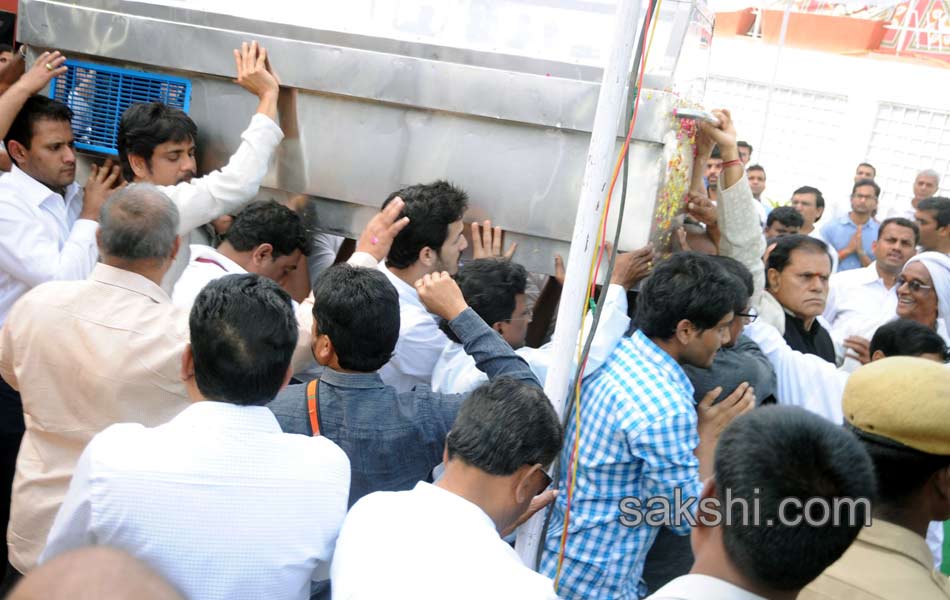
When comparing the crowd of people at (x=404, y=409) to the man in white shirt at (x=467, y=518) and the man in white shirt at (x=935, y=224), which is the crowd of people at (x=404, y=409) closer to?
the man in white shirt at (x=467, y=518)

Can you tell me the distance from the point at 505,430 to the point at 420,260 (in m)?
1.26

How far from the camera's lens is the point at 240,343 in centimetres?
166

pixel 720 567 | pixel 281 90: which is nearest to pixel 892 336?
pixel 720 567

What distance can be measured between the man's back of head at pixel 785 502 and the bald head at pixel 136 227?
1.48 meters

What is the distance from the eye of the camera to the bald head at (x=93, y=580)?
0.79 metres

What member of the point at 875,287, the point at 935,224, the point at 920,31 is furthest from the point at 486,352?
the point at 920,31

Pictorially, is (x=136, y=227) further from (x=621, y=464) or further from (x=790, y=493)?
(x=790, y=493)

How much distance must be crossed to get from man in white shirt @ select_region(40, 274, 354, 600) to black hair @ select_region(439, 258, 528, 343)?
0.84 meters

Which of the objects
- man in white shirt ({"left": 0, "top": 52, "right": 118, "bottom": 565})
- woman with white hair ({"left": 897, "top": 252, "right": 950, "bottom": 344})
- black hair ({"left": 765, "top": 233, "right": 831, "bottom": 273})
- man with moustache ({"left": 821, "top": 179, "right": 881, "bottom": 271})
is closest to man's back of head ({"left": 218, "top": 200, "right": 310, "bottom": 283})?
man in white shirt ({"left": 0, "top": 52, "right": 118, "bottom": 565})

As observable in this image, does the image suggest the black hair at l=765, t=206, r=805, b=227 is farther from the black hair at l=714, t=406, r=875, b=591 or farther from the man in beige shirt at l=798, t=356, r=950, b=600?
the black hair at l=714, t=406, r=875, b=591

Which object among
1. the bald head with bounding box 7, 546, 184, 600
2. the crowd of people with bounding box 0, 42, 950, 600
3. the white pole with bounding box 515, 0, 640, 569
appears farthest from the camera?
the white pole with bounding box 515, 0, 640, 569

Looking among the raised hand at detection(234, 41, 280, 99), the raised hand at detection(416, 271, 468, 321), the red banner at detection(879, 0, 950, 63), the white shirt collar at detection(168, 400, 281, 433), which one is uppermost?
the red banner at detection(879, 0, 950, 63)

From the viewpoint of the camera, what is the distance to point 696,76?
3.27 m

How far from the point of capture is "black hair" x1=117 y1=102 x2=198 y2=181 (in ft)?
9.41
